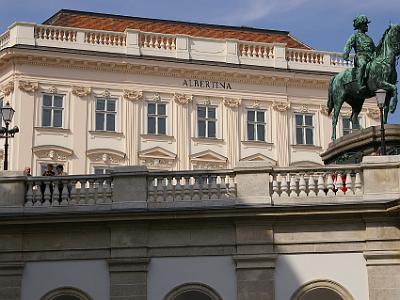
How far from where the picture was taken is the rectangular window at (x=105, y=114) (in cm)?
4797

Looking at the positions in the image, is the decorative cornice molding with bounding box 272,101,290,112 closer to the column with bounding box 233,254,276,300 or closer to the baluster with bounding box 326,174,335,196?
the baluster with bounding box 326,174,335,196

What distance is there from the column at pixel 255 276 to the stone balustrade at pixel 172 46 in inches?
1178

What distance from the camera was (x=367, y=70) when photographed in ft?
81.8

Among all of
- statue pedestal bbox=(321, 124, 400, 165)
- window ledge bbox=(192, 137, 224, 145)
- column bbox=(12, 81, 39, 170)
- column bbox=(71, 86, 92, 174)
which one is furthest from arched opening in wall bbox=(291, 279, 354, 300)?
window ledge bbox=(192, 137, 224, 145)

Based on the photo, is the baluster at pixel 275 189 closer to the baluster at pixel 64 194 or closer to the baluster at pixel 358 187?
the baluster at pixel 358 187

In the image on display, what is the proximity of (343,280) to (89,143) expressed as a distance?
28.8 m

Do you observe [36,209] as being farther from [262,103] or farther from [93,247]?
[262,103]

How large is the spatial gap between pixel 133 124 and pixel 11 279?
2802cm

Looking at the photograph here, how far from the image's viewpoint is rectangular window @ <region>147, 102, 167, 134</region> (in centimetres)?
4862

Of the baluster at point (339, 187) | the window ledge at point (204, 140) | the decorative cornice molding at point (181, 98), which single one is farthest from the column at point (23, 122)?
the baluster at point (339, 187)

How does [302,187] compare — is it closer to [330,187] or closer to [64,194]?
[330,187]

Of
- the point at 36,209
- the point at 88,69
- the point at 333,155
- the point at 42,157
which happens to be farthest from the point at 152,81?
the point at 36,209

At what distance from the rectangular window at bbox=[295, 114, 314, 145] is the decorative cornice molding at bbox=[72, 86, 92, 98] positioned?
11.7m

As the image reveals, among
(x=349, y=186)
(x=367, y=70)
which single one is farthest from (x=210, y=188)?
(x=367, y=70)
